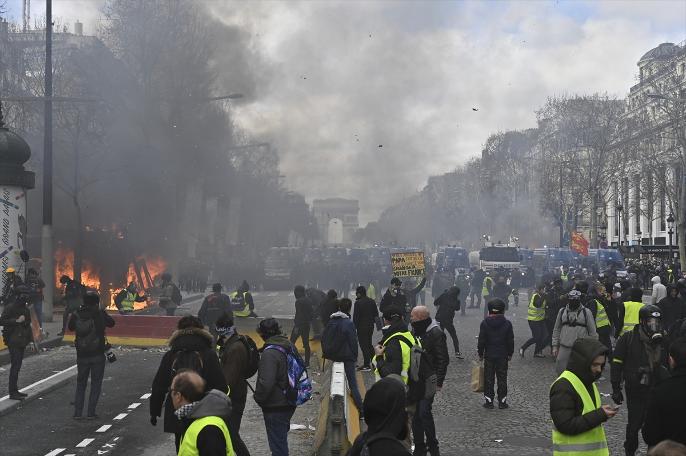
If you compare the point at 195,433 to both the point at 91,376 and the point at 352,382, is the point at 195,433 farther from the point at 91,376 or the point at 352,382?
the point at 91,376

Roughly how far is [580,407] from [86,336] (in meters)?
7.46

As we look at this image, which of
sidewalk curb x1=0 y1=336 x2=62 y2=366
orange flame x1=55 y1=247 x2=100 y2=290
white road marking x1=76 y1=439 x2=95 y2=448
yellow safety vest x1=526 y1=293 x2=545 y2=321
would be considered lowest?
white road marking x1=76 y1=439 x2=95 y2=448

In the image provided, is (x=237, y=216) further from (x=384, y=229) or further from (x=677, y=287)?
(x=384, y=229)

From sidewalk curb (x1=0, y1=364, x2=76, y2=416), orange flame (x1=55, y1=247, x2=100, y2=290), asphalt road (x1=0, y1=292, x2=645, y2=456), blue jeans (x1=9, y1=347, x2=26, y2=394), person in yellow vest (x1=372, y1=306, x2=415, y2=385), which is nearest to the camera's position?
person in yellow vest (x1=372, y1=306, x2=415, y2=385)

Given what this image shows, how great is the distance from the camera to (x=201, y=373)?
23.9ft

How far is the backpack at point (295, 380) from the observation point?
759 centimetres

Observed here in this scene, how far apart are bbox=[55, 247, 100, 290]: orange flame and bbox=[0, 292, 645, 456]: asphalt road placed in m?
15.9

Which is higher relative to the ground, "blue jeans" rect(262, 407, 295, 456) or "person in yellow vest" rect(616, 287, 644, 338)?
"person in yellow vest" rect(616, 287, 644, 338)

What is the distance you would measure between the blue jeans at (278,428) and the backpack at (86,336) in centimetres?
426

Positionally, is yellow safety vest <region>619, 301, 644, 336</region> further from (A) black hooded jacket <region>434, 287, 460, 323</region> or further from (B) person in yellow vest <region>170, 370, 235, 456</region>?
(B) person in yellow vest <region>170, 370, 235, 456</region>

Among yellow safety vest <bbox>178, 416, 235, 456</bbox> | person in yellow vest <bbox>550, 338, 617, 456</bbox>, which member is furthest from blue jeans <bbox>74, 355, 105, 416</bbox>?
person in yellow vest <bbox>550, 338, 617, 456</bbox>

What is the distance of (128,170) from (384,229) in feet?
500

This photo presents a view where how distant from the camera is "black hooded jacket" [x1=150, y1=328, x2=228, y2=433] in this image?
7.32 meters

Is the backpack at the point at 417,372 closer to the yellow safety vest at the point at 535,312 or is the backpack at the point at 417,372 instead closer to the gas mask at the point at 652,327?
the gas mask at the point at 652,327
